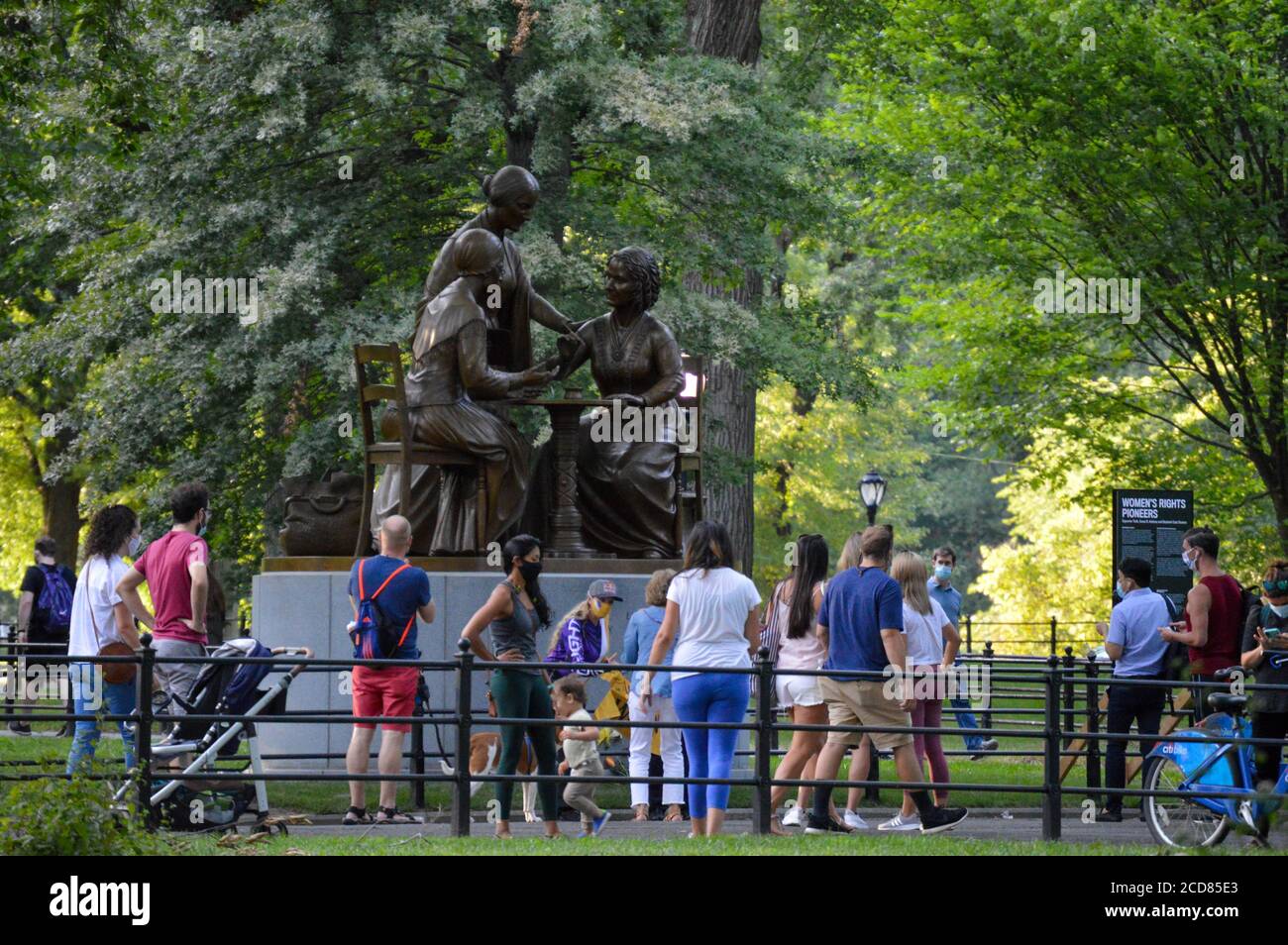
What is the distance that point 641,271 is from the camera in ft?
51.3

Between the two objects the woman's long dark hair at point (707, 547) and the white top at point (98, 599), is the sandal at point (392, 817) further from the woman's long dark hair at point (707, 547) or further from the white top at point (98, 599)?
the woman's long dark hair at point (707, 547)

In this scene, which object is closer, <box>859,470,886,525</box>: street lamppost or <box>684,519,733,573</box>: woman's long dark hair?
<box>684,519,733,573</box>: woman's long dark hair

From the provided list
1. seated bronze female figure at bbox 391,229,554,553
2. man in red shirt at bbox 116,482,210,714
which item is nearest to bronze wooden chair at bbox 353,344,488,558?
seated bronze female figure at bbox 391,229,554,553

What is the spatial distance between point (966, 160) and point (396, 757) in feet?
53.2

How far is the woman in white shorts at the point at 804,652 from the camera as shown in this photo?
12.4 metres

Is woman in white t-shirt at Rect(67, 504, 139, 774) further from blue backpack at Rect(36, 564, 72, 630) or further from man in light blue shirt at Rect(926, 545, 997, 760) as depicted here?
man in light blue shirt at Rect(926, 545, 997, 760)

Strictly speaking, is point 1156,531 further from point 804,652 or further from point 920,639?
point 804,652

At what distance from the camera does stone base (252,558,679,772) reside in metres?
14.7

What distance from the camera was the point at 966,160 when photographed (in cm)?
2598

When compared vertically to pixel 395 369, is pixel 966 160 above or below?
above

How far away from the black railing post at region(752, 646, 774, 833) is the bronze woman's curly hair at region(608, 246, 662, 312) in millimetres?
4713

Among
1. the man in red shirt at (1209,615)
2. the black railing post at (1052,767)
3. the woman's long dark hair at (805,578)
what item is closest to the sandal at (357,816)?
the woman's long dark hair at (805,578)
